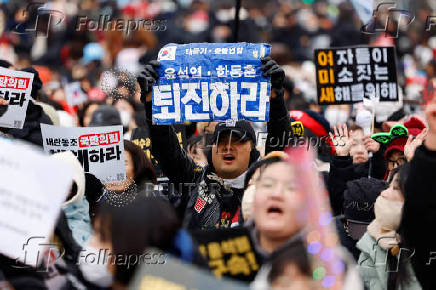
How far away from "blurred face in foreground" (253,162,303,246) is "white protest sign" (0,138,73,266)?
0.93 meters

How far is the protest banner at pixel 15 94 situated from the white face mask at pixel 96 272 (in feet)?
8.61

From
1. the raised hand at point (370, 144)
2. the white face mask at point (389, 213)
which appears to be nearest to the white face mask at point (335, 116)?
the raised hand at point (370, 144)

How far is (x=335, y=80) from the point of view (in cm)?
838

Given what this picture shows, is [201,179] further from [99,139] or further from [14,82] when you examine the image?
[14,82]

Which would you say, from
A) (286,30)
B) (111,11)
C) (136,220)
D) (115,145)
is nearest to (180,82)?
(115,145)

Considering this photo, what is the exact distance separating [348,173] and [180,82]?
137 cm

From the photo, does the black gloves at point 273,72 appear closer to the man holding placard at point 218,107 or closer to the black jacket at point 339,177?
the man holding placard at point 218,107

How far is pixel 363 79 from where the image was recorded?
8344mm

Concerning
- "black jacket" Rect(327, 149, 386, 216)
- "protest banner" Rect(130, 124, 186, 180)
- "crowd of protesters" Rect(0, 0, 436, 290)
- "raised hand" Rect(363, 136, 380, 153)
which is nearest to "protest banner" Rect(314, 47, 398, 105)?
"crowd of protesters" Rect(0, 0, 436, 290)

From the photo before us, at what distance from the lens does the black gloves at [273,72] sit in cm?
625

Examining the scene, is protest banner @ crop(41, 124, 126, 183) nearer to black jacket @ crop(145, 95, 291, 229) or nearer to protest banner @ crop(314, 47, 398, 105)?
black jacket @ crop(145, 95, 291, 229)

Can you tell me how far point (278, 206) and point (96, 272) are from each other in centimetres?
91

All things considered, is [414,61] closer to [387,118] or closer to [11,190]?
[387,118]

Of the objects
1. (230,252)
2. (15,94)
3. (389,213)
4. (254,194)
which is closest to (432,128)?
Result: (389,213)
